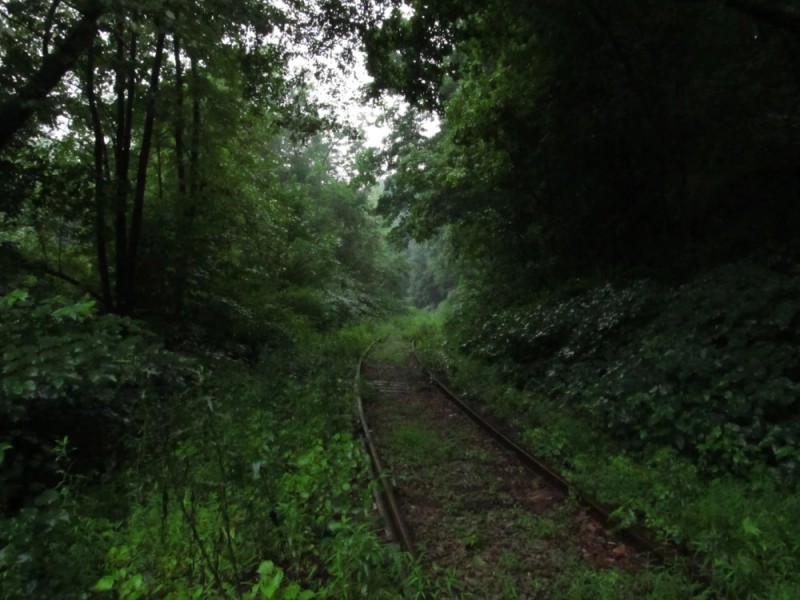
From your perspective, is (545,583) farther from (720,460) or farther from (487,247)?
(487,247)

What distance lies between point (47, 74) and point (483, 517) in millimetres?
7906

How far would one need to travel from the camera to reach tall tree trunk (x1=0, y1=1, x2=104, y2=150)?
6910 mm

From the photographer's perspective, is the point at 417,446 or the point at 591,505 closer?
the point at 591,505

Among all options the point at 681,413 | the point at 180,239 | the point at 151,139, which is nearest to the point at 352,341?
the point at 180,239

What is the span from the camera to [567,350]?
32.0ft

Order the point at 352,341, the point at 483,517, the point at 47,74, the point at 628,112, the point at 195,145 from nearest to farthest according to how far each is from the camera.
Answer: the point at 483,517 → the point at 47,74 → the point at 628,112 → the point at 195,145 → the point at 352,341

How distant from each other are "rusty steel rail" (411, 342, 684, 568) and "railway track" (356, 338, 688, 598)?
1 centimetres

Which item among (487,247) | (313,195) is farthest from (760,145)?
(313,195)

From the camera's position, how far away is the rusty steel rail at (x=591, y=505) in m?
4.16

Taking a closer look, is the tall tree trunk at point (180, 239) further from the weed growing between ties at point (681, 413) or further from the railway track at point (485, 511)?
the weed growing between ties at point (681, 413)

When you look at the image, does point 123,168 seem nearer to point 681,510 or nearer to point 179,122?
point 179,122

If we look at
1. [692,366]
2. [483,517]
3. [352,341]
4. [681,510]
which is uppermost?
[352,341]

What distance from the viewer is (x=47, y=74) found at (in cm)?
719

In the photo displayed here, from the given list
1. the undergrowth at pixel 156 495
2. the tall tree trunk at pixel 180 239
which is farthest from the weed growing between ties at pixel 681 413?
the tall tree trunk at pixel 180 239
